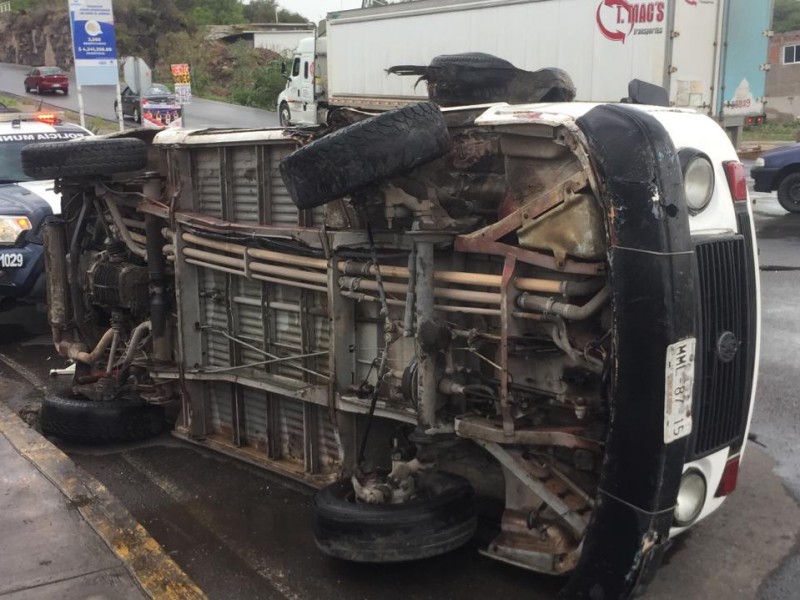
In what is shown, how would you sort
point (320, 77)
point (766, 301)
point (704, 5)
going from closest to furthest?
point (766, 301), point (704, 5), point (320, 77)

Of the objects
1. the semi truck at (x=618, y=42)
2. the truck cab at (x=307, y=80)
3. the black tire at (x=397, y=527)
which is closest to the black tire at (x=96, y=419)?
the black tire at (x=397, y=527)

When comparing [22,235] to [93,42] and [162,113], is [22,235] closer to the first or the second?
[93,42]

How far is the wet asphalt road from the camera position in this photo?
3.77 metres

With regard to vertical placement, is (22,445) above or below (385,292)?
below

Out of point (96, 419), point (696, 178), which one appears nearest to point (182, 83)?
point (96, 419)

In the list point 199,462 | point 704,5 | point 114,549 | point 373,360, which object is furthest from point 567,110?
point 704,5

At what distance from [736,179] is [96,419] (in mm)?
3936

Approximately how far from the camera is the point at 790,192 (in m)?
15.3

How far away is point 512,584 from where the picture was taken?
3.77m

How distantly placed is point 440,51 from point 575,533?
15056 millimetres

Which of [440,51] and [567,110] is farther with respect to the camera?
[440,51]

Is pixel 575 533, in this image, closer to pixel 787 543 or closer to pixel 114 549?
pixel 787 543

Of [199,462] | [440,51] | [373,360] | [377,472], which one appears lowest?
[199,462]

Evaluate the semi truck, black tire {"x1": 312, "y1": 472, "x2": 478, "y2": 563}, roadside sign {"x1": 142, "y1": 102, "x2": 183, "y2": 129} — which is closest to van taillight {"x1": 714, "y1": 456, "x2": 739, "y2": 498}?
black tire {"x1": 312, "y1": 472, "x2": 478, "y2": 563}
